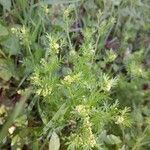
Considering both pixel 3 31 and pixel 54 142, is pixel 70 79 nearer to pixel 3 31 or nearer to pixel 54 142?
pixel 54 142

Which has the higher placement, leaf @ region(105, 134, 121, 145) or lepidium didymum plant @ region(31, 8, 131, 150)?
lepidium didymum plant @ region(31, 8, 131, 150)

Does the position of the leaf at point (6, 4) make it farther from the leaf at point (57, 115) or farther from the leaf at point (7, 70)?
the leaf at point (57, 115)

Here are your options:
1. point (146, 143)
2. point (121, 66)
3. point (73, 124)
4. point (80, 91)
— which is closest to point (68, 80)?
point (80, 91)

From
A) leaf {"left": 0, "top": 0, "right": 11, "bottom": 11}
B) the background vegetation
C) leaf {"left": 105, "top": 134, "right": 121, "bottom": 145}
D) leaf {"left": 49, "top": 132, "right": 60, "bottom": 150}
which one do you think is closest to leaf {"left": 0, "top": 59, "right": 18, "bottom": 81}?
the background vegetation

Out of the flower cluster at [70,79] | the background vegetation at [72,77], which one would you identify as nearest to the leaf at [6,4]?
the background vegetation at [72,77]

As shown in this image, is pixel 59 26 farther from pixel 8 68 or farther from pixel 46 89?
pixel 46 89

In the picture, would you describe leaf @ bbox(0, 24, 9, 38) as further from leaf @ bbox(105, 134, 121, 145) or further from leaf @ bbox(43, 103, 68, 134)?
leaf @ bbox(105, 134, 121, 145)

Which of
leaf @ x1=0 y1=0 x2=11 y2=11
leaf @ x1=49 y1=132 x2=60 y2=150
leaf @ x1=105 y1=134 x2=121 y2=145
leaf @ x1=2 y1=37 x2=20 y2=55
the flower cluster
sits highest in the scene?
leaf @ x1=0 y1=0 x2=11 y2=11

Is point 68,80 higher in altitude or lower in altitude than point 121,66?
higher
